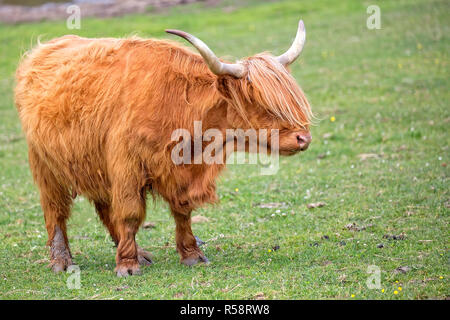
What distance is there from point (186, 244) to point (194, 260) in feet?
0.59

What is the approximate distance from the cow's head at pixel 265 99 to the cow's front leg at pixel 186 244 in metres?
1.15

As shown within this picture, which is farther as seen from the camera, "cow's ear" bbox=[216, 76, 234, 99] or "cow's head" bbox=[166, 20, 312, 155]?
"cow's ear" bbox=[216, 76, 234, 99]

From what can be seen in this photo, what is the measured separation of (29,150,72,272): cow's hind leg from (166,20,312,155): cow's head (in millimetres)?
2076

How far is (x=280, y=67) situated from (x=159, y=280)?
7.41 feet

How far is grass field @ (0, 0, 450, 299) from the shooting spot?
18.1 feet

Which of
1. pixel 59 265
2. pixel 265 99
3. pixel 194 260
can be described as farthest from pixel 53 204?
pixel 265 99

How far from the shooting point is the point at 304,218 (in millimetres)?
7496

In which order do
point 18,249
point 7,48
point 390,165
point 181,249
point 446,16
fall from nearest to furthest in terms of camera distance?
point 181,249
point 18,249
point 390,165
point 446,16
point 7,48

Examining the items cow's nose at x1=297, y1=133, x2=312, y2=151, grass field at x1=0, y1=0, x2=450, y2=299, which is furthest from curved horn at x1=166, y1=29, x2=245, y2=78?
grass field at x1=0, y1=0, x2=450, y2=299

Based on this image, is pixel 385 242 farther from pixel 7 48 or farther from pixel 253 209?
pixel 7 48

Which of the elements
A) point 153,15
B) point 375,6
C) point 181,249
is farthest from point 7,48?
point 181,249

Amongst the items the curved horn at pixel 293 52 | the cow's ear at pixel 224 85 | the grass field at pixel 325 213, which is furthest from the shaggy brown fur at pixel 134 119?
the grass field at pixel 325 213

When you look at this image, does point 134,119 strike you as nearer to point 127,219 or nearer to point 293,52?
point 127,219

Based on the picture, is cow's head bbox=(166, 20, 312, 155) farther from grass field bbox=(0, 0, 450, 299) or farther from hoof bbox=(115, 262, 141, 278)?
hoof bbox=(115, 262, 141, 278)
